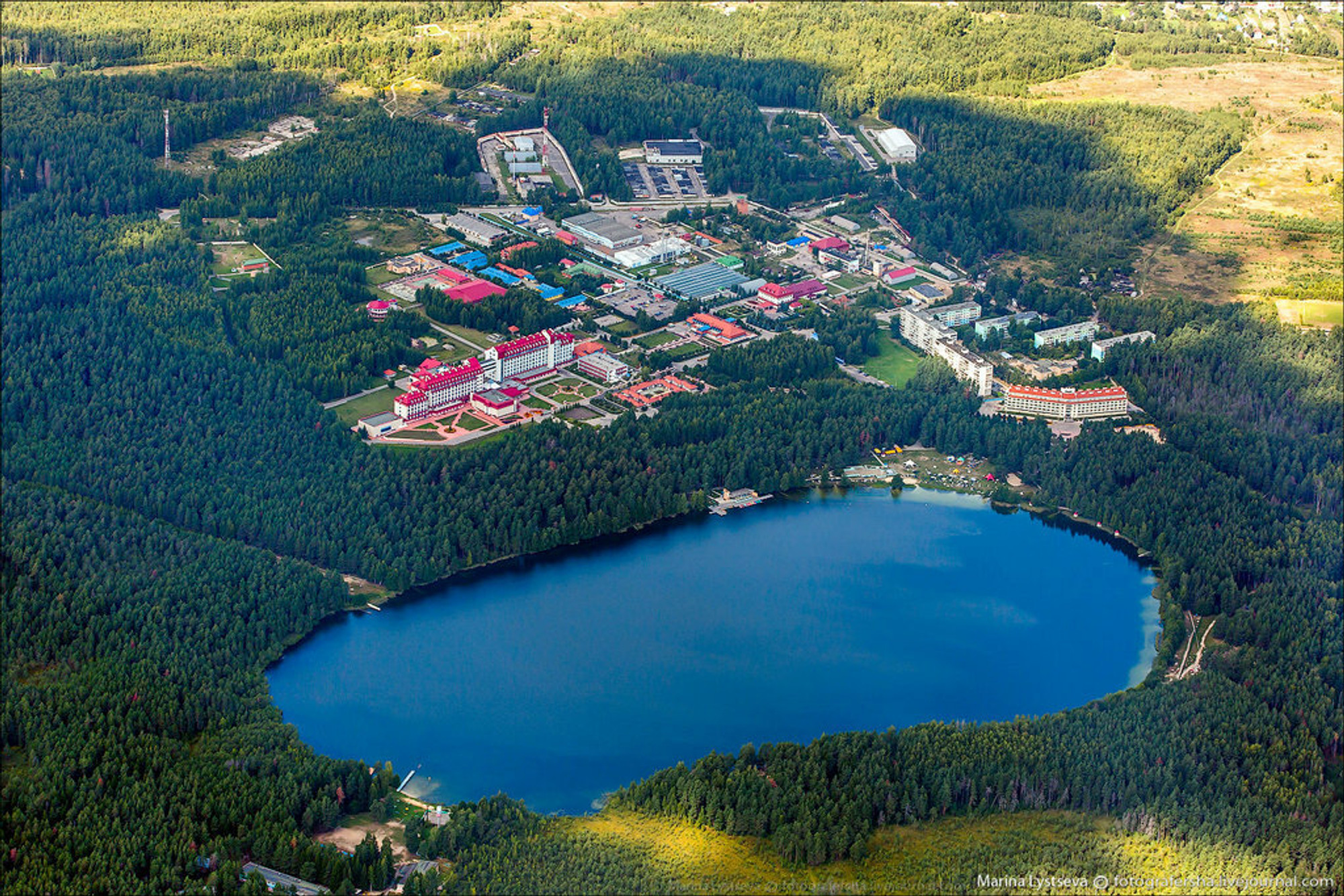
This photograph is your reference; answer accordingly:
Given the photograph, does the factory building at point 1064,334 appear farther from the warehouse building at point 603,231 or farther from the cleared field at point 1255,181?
the warehouse building at point 603,231

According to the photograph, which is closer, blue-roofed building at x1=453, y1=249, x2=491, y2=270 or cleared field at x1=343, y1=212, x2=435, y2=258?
blue-roofed building at x1=453, y1=249, x2=491, y2=270

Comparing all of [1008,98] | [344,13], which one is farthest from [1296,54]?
[344,13]

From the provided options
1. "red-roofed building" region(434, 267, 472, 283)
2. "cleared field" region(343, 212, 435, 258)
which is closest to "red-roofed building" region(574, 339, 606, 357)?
"red-roofed building" region(434, 267, 472, 283)

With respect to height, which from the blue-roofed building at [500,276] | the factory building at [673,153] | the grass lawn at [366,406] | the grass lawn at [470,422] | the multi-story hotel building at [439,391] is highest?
the factory building at [673,153]

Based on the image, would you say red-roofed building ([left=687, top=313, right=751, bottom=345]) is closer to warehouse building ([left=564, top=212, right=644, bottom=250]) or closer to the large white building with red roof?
the large white building with red roof

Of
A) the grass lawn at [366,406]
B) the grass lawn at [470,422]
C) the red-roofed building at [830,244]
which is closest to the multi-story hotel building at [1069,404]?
the red-roofed building at [830,244]
